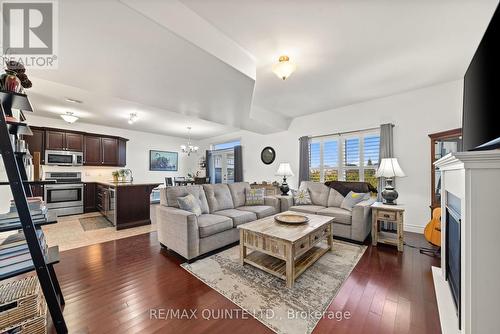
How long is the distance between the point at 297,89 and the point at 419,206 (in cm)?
316

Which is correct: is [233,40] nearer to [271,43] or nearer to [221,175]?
[271,43]

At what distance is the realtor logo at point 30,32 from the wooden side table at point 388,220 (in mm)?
4289

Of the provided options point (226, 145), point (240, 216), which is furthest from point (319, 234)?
point (226, 145)

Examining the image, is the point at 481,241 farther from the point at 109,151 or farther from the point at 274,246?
the point at 109,151

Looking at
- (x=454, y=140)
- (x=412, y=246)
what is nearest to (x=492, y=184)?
(x=412, y=246)

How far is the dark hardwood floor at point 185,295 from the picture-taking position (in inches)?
56.3

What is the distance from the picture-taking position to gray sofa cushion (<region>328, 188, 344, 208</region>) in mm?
3611

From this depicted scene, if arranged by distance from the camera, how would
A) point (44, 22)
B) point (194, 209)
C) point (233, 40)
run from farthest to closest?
point (194, 209) → point (233, 40) → point (44, 22)

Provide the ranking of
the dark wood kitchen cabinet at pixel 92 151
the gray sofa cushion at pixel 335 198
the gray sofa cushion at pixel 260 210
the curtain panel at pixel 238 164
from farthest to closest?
the curtain panel at pixel 238 164, the dark wood kitchen cabinet at pixel 92 151, the gray sofa cushion at pixel 335 198, the gray sofa cushion at pixel 260 210

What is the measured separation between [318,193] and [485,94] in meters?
2.84

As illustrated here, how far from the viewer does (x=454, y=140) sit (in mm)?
3016

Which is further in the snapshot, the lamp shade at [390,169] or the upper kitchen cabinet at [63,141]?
the upper kitchen cabinet at [63,141]

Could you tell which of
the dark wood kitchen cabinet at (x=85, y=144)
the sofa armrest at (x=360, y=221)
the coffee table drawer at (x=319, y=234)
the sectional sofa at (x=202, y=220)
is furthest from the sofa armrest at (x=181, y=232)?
the dark wood kitchen cabinet at (x=85, y=144)

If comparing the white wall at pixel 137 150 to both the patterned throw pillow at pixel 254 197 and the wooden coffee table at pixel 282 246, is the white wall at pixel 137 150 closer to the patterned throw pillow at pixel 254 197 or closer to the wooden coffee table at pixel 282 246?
the patterned throw pillow at pixel 254 197
